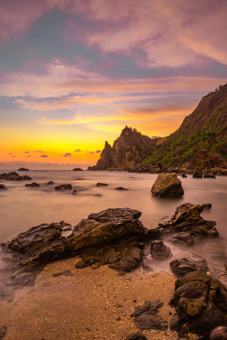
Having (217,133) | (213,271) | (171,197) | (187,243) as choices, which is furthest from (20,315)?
(217,133)

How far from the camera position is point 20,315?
4738mm

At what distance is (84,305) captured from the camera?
5.04 meters

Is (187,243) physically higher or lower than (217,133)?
lower

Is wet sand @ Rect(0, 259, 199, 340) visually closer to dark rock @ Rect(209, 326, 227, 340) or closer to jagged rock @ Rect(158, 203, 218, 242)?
dark rock @ Rect(209, 326, 227, 340)

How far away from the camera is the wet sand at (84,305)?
4.21 metres

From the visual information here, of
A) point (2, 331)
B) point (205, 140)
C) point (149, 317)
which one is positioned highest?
point (205, 140)

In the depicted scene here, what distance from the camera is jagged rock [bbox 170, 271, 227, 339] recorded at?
13.7 ft

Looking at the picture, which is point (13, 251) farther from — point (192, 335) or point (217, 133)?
point (217, 133)

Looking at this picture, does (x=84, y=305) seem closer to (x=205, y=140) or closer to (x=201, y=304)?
(x=201, y=304)

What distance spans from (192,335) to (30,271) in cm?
A: 498

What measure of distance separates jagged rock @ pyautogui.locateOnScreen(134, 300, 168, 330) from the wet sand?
5.1 inches

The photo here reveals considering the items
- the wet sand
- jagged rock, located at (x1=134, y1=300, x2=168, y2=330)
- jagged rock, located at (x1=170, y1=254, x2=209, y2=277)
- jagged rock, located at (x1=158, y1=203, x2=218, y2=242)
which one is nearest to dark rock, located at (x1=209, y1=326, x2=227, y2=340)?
the wet sand

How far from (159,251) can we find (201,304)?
12.1ft

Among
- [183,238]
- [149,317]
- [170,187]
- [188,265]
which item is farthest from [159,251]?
[170,187]
